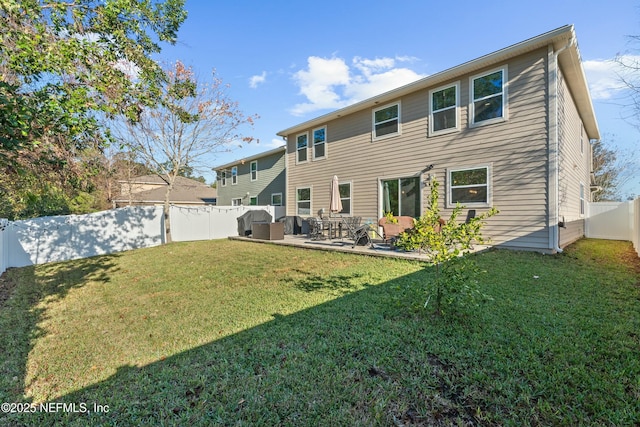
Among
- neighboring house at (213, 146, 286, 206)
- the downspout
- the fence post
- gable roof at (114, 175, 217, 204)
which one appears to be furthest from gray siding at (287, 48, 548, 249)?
gable roof at (114, 175, 217, 204)

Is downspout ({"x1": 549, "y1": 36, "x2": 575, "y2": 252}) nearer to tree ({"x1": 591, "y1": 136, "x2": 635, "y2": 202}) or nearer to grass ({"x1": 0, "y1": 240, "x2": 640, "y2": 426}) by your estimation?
grass ({"x1": 0, "y1": 240, "x2": 640, "y2": 426})

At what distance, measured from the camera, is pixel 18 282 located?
586 cm

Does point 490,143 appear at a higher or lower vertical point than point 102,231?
higher

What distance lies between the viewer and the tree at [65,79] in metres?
3.23

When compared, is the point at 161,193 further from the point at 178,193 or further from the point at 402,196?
the point at 402,196

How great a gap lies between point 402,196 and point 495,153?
3011mm

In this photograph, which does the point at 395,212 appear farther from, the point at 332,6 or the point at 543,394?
the point at 543,394

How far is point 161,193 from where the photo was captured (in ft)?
82.7

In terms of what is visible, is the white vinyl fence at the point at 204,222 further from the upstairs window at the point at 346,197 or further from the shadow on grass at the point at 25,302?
the upstairs window at the point at 346,197

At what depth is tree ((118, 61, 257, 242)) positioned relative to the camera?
1152 cm

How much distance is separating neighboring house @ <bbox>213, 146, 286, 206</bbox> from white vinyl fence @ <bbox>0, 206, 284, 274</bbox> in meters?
3.41

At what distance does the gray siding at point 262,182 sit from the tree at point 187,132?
365cm

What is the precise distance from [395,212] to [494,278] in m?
5.25

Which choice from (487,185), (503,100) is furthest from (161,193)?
(503,100)
